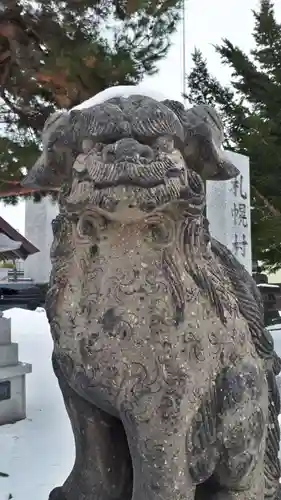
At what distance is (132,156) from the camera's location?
810 millimetres

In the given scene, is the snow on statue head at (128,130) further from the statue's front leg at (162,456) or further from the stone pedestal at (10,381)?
the stone pedestal at (10,381)

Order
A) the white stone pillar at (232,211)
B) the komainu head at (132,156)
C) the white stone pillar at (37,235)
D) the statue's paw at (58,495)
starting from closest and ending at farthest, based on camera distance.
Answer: the komainu head at (132,156) → the statue's paw at (58,495) → the white stone pillar at (232,211) → the white stone pillar at (37,235)

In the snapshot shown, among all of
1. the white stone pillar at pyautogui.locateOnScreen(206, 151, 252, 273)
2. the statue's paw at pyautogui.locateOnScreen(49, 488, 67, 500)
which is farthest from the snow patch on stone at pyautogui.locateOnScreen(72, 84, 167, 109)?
the white stone pillar at pyautogui.locateOnScreen(206, 151, 252, 273)

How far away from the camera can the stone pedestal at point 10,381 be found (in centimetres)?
282

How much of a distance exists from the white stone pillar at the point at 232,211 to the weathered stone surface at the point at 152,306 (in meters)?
2.75

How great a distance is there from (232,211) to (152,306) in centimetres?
298

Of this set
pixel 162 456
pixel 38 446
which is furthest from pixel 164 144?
pixel 38 446

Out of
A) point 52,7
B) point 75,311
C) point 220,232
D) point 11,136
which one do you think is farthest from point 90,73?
point 75,311

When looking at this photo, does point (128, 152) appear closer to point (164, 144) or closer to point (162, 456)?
point (164, 144)

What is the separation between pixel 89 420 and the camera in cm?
95

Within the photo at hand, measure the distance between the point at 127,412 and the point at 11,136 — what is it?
9.61 ft

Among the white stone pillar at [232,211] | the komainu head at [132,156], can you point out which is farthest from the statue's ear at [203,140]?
the white stone pillar at [232,211]

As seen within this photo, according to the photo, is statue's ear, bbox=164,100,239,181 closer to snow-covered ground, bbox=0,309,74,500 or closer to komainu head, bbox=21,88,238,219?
komainu head, bbox=21,88,238,219

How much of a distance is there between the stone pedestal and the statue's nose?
85.2 inches
